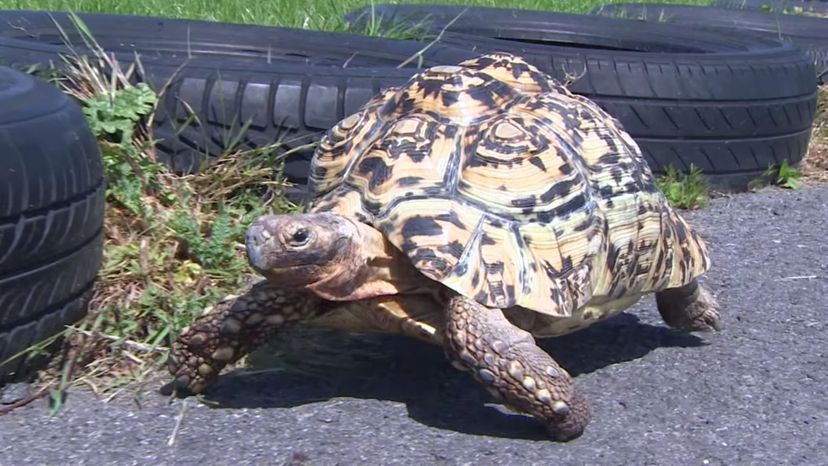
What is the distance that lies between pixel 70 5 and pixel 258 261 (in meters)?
4.08

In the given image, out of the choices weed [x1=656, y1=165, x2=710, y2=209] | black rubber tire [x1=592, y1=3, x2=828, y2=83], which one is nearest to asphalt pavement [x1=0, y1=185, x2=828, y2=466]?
weed [x1=656, y1=165, x2=710, y2=209]

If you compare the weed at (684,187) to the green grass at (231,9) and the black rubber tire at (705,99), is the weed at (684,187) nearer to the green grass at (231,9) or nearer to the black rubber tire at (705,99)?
the black rubber tire at (705,99)

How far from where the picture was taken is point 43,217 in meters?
2.74

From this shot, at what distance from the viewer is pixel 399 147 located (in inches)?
111

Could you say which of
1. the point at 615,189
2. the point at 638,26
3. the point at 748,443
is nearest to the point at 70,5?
the point at 638,26

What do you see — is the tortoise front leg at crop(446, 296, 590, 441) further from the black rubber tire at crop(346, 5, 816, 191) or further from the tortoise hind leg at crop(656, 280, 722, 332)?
the black rubber tire at crop(346, 5, 816, 191)

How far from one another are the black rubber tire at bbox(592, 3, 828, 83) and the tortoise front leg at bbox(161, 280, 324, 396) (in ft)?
16.5

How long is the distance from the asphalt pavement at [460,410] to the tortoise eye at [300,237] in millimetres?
416

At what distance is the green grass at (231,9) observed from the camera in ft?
19.7

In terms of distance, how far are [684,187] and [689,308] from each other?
147 cm

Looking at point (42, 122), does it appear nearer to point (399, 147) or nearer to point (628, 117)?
point (399, 147)

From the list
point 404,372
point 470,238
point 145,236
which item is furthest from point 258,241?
point 145,236

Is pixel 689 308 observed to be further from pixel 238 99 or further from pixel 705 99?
pixel 705 99

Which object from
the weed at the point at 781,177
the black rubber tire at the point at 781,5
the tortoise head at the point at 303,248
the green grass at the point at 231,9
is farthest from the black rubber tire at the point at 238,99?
the black rubber tire at the point at 781,5
